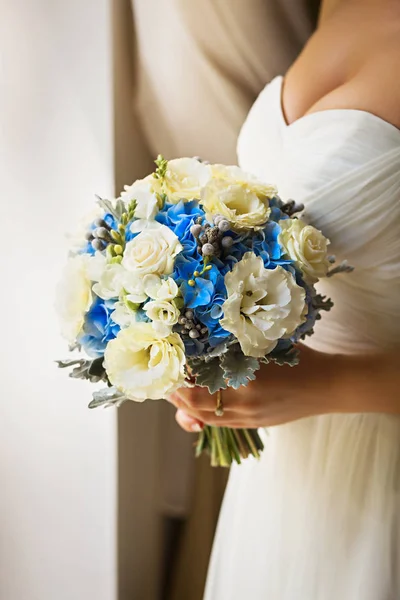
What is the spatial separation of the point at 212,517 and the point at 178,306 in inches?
36.9

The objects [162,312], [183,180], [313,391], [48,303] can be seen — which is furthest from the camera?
[48,303]

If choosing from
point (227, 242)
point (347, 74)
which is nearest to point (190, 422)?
point (227, 242)

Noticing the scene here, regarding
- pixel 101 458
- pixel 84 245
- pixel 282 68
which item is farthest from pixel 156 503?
pixel 282 68

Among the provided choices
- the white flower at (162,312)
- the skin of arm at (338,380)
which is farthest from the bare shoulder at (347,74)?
the white flower at (162,312)

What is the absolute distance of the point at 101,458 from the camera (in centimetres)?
115

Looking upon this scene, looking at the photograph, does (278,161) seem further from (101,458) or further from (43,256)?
(101,458)

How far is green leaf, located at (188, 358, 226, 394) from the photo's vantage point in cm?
65

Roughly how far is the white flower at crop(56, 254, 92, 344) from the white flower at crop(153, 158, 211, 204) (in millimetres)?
124

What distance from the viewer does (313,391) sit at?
0.81 metres

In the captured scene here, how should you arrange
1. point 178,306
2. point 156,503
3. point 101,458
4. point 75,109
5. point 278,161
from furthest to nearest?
point 156,503
point 101,458
point 75,109
point 278,161
point 178,306

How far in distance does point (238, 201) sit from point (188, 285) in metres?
0.13

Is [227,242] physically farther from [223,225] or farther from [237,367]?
[237,367]

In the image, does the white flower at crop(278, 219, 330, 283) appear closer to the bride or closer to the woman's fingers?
the bride

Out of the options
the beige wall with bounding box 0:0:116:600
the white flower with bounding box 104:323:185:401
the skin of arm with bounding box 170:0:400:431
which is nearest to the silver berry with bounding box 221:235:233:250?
the white flower with bounding box 104:323:185:401
